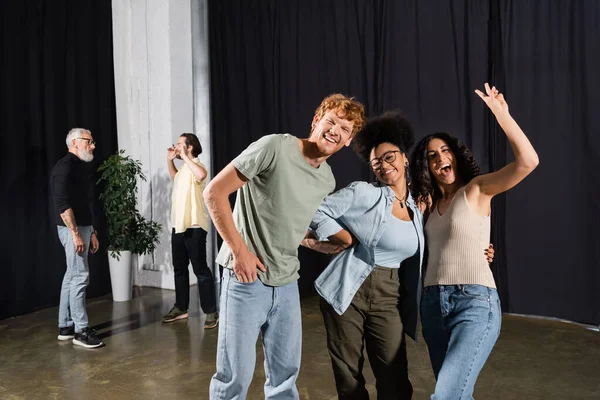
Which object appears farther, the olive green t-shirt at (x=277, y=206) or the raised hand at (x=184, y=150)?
the raised hand at (x=184, y=150)

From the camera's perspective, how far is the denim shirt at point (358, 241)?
2.17 metres

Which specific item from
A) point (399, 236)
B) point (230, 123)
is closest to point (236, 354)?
point (399, 236)

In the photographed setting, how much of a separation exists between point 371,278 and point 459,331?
0.38 metres

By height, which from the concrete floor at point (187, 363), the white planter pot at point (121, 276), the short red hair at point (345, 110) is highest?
the short red hair at point (345, 110)

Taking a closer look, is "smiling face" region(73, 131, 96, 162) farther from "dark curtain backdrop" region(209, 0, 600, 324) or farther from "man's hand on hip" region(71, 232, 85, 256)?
"dark curtain backdrop" region(209, 0, 600, 324)

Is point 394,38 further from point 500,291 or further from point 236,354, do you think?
point 236,354

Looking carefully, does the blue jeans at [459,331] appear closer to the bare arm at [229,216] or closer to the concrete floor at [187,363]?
the bare arm at [229,216]

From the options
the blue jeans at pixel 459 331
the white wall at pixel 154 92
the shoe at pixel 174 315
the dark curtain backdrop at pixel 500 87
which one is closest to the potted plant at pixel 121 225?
the white wall at pixel 154 92

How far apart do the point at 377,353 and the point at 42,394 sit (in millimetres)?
2197

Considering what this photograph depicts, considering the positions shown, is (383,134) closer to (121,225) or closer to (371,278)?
(371,278)

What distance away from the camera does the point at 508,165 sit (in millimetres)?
2088

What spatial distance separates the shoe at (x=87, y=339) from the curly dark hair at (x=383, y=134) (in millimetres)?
2825

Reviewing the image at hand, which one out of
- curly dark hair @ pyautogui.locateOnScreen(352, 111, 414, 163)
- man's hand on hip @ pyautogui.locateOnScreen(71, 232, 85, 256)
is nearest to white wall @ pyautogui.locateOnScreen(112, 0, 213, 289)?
man's hand on hip @ pyautogui.locateOnScreen(71, 232, 85, 256)

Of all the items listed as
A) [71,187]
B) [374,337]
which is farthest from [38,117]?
[374,337]
